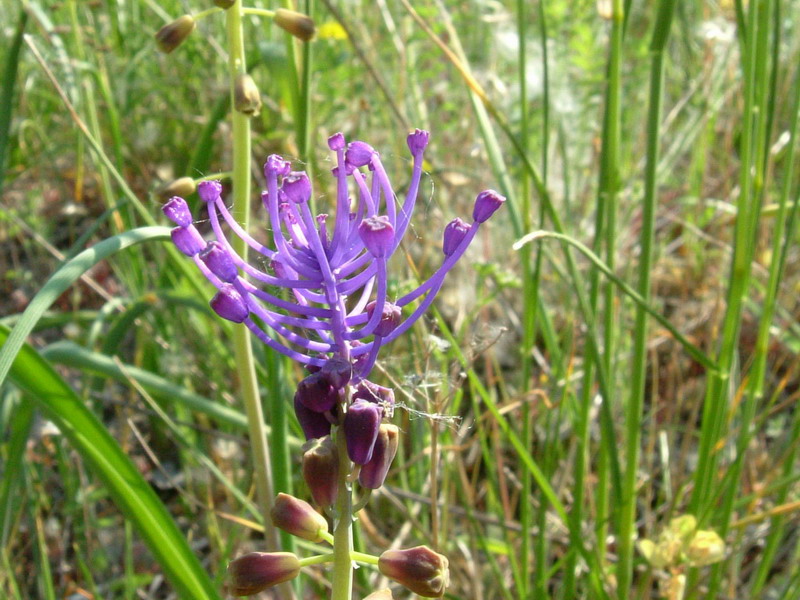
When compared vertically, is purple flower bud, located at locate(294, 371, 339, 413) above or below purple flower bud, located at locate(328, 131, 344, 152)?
below

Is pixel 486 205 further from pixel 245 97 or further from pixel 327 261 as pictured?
pixel 245 97

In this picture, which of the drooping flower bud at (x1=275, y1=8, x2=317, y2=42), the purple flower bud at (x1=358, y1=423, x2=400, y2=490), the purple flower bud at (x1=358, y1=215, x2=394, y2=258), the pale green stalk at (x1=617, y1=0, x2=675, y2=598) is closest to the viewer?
the purple flower bud at (x1=358, y1=215, x2=394, y2=258)

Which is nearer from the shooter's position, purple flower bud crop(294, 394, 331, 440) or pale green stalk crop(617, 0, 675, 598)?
purple flower bud crop(294, 394, 331, 440)

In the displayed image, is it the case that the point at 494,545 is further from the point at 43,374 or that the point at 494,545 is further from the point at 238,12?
the point at 238,12

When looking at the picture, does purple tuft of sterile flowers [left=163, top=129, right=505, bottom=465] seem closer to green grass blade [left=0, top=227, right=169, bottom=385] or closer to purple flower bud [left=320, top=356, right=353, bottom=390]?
purple flower bud [left=320, top=356, right=353, bottom=390]

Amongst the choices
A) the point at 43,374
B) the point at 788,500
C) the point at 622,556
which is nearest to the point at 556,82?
the point at 788,500

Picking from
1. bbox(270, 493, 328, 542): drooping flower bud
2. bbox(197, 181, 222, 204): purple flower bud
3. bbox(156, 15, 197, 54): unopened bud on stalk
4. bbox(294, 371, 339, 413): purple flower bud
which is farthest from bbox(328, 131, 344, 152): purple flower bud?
bbox(156, 15, 197, 54): unopened bud on stalk
